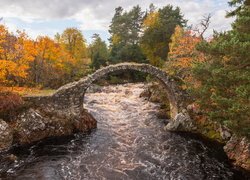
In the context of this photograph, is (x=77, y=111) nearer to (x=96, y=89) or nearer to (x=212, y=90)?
(x=212, y=90)

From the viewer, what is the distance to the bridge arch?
2619 cm

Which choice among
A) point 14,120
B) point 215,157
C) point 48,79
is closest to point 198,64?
point 215,157

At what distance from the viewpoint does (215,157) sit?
69.5ft

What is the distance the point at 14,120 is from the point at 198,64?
49.4 feet

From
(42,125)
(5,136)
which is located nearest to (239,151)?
(42,125)

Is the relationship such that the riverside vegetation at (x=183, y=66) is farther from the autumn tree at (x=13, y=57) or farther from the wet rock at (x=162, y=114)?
the wet rock at (x=162, y=114)

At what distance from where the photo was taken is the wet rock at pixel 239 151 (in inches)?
765

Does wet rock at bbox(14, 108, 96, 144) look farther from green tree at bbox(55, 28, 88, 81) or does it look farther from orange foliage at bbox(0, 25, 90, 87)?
green tree at bbox(55, 28, 88, 81)

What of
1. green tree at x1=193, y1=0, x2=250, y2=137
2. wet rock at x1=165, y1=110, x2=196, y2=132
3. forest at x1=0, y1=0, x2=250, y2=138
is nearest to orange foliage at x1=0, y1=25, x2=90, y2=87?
forest at x1=0, y1=0, x2=250, y2=138

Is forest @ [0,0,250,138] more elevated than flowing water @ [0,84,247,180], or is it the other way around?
forest @ [0,0,250,138]

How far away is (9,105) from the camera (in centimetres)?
2322

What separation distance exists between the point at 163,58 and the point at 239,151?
137 feet

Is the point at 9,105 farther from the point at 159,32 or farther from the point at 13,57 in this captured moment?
the point at 159,32

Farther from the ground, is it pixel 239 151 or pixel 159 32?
pixel 159 32
